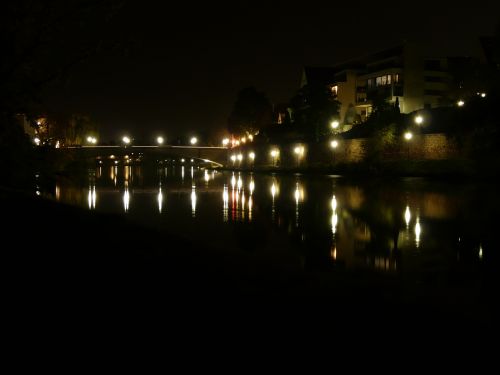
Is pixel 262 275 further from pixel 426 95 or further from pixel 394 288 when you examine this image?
pixel 426 95

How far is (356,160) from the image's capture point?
59062 millimetres

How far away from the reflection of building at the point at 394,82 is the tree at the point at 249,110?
64.0ft

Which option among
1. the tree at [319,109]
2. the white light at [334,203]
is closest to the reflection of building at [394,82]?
the tree at [319,109]

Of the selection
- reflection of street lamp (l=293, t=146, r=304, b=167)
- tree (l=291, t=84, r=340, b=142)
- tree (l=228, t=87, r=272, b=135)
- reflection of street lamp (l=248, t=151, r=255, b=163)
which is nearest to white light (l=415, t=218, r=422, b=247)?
tree (l=291, t=84, r=340, b=142)

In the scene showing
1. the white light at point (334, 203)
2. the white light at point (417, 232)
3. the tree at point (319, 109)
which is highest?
the tree at point (319, 109)

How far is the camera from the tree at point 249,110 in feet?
319

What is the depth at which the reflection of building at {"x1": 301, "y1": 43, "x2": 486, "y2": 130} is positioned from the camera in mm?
70438

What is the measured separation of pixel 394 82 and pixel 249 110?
33.5 meters

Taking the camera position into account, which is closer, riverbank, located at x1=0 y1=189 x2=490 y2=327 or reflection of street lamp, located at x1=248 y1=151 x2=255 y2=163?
riverbank, located at x1=0 y1=189 x2=490 y2=327

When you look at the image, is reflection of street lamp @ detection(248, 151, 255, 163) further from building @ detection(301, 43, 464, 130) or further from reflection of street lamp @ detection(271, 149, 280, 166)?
building @ detection(301, 43, 464, 130)

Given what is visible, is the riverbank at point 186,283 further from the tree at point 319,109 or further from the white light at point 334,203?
the tree at point 319,109

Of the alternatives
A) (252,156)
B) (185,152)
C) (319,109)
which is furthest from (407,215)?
(185,152)

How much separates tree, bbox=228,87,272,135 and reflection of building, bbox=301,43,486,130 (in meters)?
19.5

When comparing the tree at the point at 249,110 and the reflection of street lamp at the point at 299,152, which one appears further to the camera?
the tree at the point at 249,110
